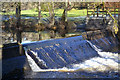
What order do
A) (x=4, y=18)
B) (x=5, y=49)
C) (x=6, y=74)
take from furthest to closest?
(x=4, y=18) < (x=5, y=49) < (x=6, y=74)

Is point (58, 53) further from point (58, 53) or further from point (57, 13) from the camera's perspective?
point (57, 13)

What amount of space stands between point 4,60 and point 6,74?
0.42m

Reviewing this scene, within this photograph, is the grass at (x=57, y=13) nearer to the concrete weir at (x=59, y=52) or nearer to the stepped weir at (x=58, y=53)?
the stepped weir at (x=58, y=53)

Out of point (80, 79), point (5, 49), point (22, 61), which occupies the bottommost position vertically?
point (80, 79)

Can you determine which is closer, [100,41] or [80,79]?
[80,79]

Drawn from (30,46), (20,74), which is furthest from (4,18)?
(20,74)

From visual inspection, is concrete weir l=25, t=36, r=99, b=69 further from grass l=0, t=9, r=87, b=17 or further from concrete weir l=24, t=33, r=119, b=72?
grass l=0, t=9, r=87, b=17

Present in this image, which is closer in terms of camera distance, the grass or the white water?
the white water

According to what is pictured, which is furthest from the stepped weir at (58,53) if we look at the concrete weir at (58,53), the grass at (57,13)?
the grass at (57,13)

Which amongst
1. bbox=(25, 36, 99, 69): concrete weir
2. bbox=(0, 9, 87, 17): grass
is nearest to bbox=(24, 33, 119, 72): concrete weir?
bbox=(25, 36, 99, 69): concrete weir

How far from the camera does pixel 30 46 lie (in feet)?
Answer: 20.4

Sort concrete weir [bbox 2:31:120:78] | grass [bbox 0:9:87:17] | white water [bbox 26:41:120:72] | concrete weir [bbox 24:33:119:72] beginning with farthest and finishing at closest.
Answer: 1. grass [bbox 0:9:87:17]
2. concrete weir [bbox 24:33:119:72]
3. white water [bbox 26:41:120:72]
4. concrete weir [bbox 2:31:120:78]

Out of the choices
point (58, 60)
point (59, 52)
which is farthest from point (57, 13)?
point (58, 60)

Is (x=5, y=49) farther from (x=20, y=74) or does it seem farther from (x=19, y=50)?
(x=20, y=74)
